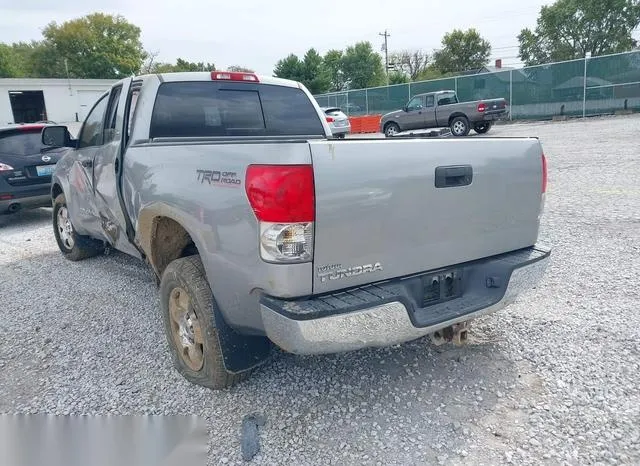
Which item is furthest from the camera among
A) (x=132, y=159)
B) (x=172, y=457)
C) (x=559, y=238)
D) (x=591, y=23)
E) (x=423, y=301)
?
(x=591, y=23)

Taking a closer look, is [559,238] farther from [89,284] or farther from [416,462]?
[89,284]

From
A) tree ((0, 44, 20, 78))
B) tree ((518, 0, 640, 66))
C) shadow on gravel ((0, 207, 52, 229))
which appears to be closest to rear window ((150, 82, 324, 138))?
shadow on gravel ((0, 207, 52, 229))

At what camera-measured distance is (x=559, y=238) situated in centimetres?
583

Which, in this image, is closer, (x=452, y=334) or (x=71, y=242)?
(x=452, y=334)

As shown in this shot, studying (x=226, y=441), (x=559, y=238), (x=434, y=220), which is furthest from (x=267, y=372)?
(x=559, y=238)

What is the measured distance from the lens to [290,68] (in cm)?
5238

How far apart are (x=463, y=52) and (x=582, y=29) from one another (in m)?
17.2

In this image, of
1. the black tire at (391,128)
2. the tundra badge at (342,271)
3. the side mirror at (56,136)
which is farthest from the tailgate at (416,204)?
the black tire at (391,128)

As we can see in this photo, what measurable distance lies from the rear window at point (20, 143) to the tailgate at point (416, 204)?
25.5 feet

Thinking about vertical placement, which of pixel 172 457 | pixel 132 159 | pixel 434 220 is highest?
A: pixel 132 159

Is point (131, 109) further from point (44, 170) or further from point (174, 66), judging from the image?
point (174, 66)

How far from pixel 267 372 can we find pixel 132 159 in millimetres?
1851

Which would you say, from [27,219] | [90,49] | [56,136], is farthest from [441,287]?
[90,49]

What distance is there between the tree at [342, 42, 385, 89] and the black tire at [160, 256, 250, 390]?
6899 centimetres
